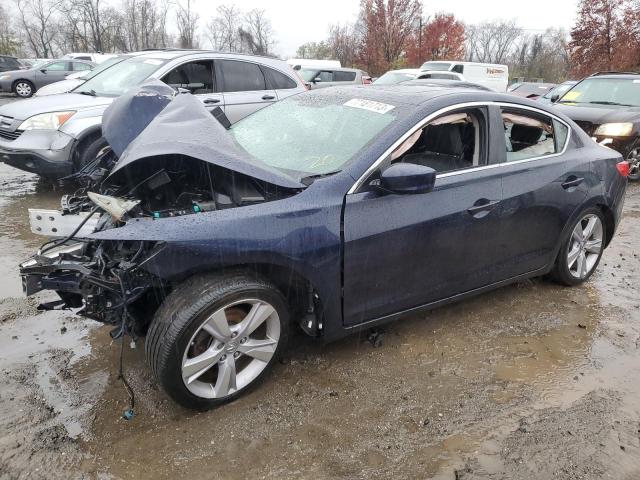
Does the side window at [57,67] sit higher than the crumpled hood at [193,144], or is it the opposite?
the side window at [57,67]

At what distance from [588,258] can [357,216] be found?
2.64 m

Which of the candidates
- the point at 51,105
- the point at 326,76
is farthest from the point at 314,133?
the point at 326,76

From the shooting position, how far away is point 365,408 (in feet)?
8.72

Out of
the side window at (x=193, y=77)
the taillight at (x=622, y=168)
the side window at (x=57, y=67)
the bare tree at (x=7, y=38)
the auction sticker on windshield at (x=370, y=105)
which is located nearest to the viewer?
the auction sticker on windshield at (x=370, y=105)

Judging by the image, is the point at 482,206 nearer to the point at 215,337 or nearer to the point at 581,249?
the point at 581,249

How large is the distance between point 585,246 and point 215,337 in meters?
3.24

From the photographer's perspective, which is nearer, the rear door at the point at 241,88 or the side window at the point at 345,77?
the rear door at the point at 241,88

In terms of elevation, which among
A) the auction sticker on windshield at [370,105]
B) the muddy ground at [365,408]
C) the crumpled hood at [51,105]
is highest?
the auction sticker on windshield at [370,105]

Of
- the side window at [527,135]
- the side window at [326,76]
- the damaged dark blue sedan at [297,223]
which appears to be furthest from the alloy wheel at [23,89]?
the side window at [527,135]

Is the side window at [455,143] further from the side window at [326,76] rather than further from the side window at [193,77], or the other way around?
the side window at [326,76]

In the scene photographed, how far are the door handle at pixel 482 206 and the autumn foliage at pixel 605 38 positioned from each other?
25415mm

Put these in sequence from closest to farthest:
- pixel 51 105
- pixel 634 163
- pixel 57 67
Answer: pixel 51 105, pixel 634 163, pixel 57 67

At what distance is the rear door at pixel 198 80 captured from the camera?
20.4 feet

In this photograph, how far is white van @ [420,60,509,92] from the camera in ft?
68.0
